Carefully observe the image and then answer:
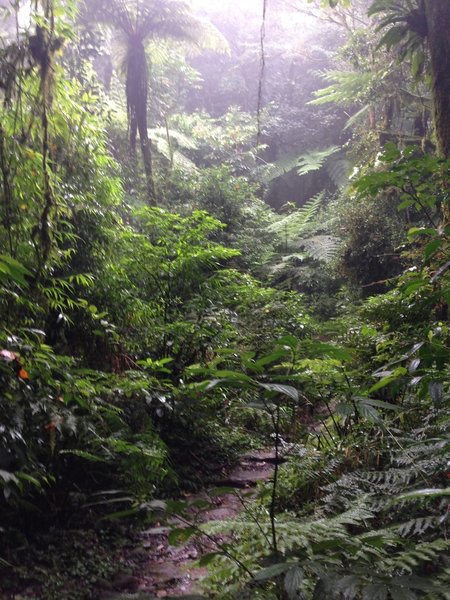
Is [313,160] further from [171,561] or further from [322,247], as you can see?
[171,561]

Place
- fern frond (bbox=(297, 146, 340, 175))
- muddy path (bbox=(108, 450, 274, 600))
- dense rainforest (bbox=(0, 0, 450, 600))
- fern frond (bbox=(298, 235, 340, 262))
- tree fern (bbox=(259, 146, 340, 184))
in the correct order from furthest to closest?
tree fern (bbox=(259, 146, 340, 184)), fern frond (bbox=(297, 146, 340, 175)), fern frond (bbox=(298, 235, 340, 262)), muddy path (bbox=(108, 450, 274, 600)), dense rainforest (bbox=(0, 0, 450, 600))

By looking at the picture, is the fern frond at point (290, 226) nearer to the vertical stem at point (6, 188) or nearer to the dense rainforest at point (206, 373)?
the dense rainforest at point (206, 373)

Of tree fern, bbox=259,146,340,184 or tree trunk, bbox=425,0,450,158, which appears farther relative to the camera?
tree fern, bbox=259,146,340,184

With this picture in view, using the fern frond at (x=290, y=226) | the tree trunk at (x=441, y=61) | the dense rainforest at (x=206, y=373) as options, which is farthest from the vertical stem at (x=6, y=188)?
the fern frond at (x=290, y=226)

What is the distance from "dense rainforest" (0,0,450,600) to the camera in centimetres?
163

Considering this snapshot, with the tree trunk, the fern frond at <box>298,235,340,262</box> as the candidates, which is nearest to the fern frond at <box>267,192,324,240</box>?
the fern frond at <box>298,235,340,262</box>

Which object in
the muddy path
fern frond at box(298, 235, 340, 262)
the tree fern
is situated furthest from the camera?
the tree fern

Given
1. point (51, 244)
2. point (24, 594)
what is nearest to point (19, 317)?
point (51, 244)

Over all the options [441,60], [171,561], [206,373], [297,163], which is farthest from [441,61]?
[297,163]

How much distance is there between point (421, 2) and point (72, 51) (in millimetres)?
6788

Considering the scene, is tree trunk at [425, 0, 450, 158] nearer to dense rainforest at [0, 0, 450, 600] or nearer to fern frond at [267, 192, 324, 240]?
dense rainforest at [0, 0, 450, 600]

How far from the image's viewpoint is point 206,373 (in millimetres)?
1358

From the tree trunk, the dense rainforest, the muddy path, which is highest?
the tree trunk

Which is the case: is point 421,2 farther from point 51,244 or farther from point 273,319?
point 51,244
